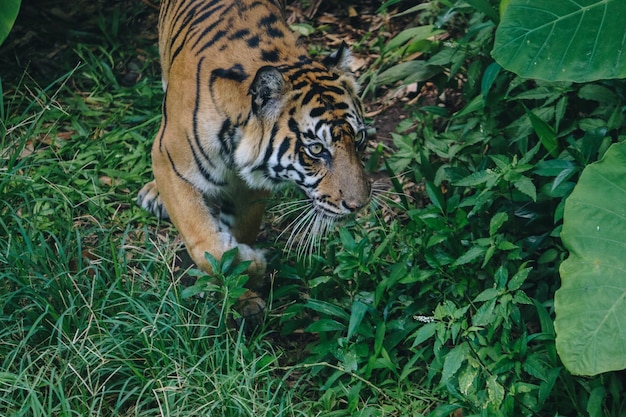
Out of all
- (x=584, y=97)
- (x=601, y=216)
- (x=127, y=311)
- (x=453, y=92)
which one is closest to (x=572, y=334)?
(x=601, y=216)

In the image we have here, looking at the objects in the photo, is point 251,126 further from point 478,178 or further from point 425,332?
point 425,332

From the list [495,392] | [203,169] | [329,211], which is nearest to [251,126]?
[203,169]

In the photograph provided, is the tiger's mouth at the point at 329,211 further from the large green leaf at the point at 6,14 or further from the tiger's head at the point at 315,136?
the large green leaf at the point at 6,14

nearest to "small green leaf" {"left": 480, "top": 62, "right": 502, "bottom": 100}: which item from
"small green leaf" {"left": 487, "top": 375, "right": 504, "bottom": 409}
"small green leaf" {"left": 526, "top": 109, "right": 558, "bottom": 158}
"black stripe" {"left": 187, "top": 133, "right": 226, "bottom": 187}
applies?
"small green leaf" {"left": 526, "top": 109, "right": 558, "bottom": 158}

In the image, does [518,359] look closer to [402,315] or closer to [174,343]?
[402,315]

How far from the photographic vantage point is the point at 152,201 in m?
4.91

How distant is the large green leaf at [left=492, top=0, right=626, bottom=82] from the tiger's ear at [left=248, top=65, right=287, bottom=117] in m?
0.89

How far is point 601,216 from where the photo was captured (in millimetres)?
3395

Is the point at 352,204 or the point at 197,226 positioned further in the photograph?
the point at 197,226

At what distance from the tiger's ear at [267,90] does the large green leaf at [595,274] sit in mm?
1248

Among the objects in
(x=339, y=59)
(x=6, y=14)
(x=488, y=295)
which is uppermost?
(x=6, y=14)

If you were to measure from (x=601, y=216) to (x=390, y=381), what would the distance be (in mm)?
1151

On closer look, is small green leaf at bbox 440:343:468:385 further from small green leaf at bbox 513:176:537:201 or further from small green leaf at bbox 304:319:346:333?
small green leaf at bbox 513:176:537:201

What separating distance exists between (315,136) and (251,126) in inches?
11.0
